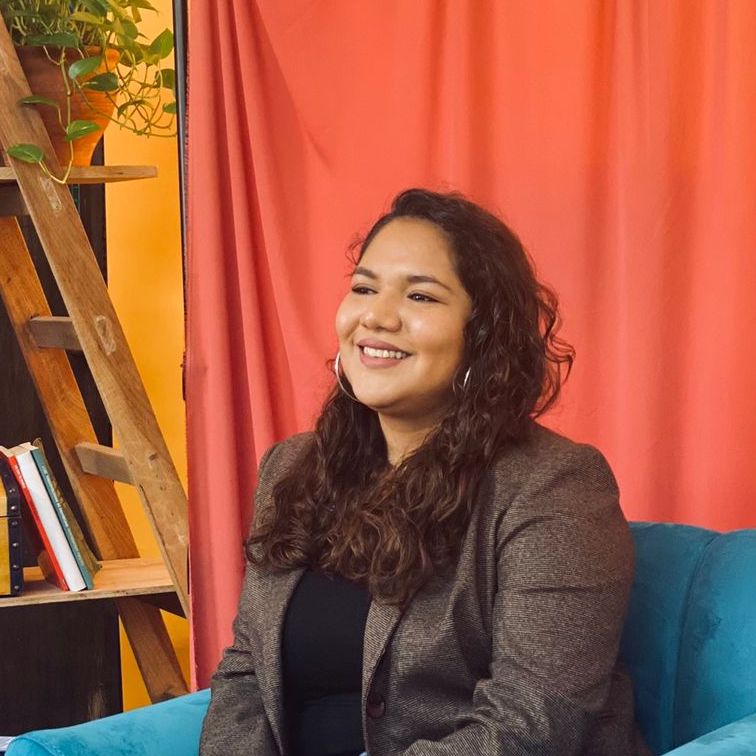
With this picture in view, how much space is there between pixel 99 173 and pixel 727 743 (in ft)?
5.50

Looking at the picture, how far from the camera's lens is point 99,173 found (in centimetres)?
248

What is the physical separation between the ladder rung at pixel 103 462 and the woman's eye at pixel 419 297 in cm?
97

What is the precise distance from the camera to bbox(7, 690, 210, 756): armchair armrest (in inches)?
58.9

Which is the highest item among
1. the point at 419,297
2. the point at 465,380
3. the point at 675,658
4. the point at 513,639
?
the point at 419,297

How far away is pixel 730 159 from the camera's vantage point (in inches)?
72.6

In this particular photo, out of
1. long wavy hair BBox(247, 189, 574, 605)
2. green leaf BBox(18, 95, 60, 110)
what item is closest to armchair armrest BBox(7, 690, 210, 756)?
long wavy hair BBox(247, 189, 574, 605)

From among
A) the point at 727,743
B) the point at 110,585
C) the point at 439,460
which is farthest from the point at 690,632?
the point at 110,585

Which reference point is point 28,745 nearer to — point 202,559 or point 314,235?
point 202,559

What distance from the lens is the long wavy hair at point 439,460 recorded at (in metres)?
1.54

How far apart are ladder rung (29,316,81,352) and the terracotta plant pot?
0.32 metres

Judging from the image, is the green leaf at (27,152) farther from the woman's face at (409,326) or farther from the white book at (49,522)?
the woman's face at (409,326)

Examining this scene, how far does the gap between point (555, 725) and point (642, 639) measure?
0.97 feet

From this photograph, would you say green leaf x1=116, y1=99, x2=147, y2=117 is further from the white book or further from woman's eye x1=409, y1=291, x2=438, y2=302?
woman's eye x1=409, y1=291, x2=438, y2=302

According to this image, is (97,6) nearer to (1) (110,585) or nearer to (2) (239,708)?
(1) (110,585)
